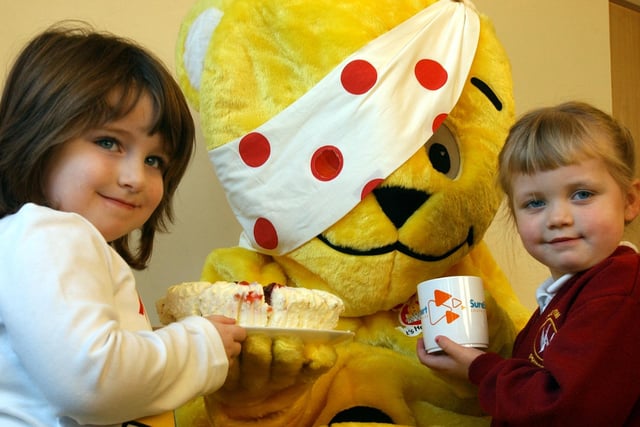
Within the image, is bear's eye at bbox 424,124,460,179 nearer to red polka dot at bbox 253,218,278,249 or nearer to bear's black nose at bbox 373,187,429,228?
bear's black nose at bbox 373,187,429,228

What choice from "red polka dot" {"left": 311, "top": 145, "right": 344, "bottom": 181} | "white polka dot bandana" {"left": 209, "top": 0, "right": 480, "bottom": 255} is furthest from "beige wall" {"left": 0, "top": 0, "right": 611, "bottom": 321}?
"red polka dot" {"left": 311, "top": 145, "right": 344, "bottom": 181}

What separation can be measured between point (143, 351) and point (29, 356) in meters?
0.11

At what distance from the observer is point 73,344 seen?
728 mm

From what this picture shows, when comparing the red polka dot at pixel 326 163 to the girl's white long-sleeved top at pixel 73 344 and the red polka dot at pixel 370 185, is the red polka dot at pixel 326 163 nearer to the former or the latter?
the red polka dot at pixel 370 185

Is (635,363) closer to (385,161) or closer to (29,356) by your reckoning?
(385,161)

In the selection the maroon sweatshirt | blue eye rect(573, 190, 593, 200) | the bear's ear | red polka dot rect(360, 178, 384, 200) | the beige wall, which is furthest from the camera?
the beige wall

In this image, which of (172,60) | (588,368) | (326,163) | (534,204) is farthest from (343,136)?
(172,60)

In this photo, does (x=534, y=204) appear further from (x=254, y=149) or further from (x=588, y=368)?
(x=254, y=149)

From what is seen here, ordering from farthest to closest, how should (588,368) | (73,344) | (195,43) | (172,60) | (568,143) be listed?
(172,60) < (195,43) < (568,143) < (588,368) < (73,344)

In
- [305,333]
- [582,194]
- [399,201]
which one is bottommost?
[305,333]

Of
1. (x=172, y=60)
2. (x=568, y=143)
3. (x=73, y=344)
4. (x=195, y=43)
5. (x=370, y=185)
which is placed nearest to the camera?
(x=73, y=344)

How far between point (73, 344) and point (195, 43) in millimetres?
687

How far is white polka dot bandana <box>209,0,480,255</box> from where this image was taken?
114 cm

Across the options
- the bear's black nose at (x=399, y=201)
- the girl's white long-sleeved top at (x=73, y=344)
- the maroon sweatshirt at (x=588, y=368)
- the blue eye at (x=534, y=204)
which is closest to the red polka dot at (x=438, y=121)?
the bear's black nose at (x=399, y=201)
